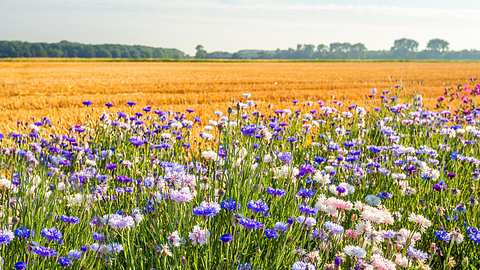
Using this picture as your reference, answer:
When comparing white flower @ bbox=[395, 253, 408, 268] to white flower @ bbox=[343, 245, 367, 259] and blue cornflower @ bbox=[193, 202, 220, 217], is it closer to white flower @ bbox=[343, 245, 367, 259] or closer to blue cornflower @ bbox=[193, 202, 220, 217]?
white flower @ bbox=[343, 245, 367, 259]

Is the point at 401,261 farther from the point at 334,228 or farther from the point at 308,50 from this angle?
the point at 308,50

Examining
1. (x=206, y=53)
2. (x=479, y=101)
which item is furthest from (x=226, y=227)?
(x=206, y=53)

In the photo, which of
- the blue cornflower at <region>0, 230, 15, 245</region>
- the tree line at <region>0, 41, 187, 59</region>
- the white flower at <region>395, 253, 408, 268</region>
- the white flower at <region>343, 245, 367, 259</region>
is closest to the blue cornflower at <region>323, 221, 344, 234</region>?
the white flower at <region>343, 245, 367, 259</region>

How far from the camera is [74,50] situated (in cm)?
13512

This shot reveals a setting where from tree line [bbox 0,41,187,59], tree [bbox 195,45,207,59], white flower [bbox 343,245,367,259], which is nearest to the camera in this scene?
white flower [bbox 343,245,367,259]

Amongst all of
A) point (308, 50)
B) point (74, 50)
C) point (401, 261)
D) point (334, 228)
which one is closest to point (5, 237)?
point (334, 228)

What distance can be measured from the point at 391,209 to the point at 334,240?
5.50 feet

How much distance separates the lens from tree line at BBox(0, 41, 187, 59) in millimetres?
124938

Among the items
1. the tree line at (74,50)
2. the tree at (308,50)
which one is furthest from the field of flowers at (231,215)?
the tree at (308,50)

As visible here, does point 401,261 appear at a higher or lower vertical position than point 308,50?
higher

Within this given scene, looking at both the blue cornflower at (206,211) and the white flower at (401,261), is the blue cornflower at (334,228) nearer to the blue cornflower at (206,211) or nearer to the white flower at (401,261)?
the white flower at (401,261)

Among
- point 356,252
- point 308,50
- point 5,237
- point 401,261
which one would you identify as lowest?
point 308,50

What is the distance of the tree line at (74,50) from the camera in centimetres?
12494

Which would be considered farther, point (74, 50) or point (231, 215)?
point (74, 50)
